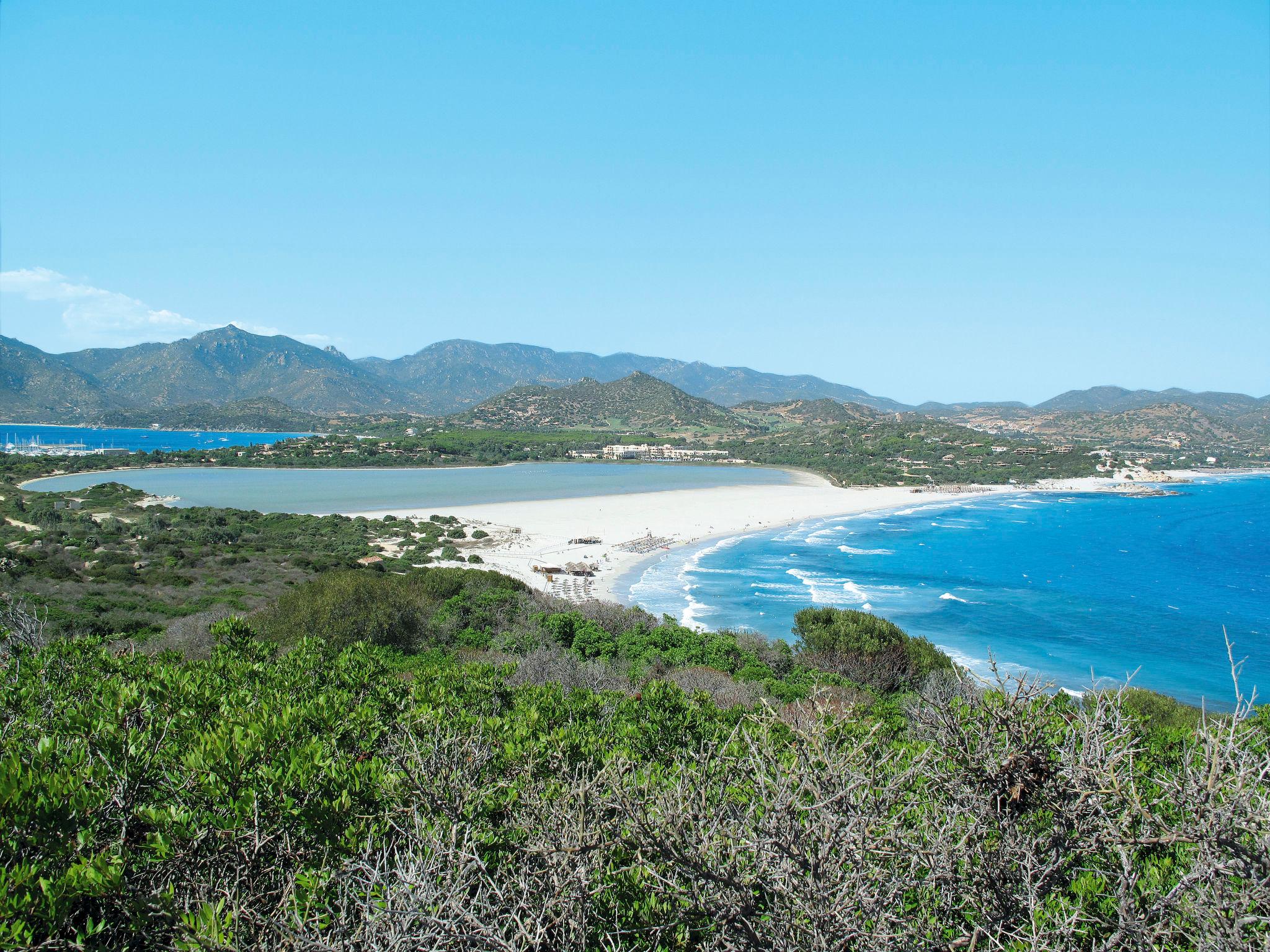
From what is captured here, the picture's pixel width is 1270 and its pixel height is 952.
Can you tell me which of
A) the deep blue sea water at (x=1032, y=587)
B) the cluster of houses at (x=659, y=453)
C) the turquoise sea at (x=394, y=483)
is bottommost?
the deep blue sea water at (x=1032, y=587)

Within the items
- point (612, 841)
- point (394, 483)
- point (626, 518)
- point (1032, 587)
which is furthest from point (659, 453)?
point (612, 841)

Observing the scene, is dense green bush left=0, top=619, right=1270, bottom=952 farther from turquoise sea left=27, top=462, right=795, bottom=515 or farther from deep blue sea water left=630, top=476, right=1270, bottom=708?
turquoise sea left=27, top=462, right=795, bottom=515

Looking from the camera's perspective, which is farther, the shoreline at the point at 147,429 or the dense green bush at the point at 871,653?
the shoreline at the point at 147,429

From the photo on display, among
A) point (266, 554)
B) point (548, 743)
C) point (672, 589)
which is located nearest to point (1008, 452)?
point (672, 589)

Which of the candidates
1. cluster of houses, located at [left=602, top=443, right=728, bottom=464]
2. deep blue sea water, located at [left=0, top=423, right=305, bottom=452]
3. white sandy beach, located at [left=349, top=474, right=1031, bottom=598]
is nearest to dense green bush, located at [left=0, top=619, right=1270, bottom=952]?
white sandy beach, located at [left=349, top=474, right=1031, bottom=598]

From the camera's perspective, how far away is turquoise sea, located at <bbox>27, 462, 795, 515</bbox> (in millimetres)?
65938

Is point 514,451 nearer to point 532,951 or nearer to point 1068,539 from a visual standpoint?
point 1068,539

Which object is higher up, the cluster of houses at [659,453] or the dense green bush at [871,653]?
the cluster of houses at [659,453]

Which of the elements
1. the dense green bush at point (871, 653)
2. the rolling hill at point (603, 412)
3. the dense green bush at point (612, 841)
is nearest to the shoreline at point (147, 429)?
the rolling hill at point (603, 412)

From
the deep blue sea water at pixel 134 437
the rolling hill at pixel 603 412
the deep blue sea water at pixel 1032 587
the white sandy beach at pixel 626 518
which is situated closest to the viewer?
the deep blue sea water at pixel 1032 587

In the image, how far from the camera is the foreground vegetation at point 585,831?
2.90m

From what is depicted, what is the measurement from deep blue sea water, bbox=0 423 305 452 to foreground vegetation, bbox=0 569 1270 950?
446 ft

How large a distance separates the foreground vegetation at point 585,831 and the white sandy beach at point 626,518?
27466 millimetres

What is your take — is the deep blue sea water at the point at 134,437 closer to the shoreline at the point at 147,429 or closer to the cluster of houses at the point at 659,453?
the shoreline at the point at 147,429
